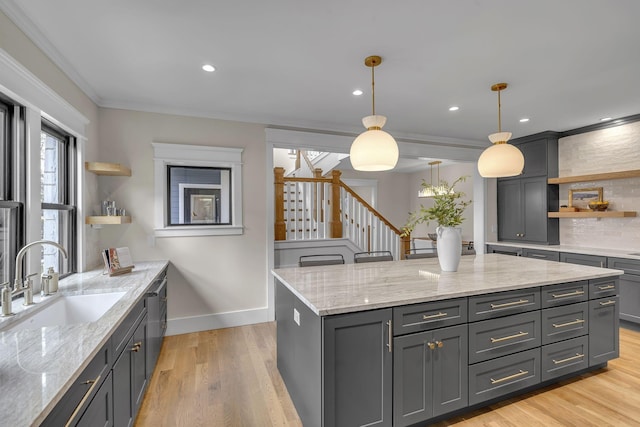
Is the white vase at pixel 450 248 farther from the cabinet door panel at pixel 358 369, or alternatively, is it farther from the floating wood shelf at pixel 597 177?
the floating wood shelf at pixel 597 177

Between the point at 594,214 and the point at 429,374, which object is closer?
the point at 429,374

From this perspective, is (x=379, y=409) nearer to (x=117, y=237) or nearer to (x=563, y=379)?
(x=563, y=379)

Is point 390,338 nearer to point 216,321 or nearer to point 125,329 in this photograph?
point 125,329

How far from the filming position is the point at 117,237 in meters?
3.38

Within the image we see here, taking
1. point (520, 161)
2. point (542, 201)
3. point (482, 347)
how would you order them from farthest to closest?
point (542, 201), point (520, 161), point (482, 347)

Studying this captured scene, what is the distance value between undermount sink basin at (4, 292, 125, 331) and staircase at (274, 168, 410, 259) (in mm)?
2573

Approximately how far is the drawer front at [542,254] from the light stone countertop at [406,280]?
1.65m

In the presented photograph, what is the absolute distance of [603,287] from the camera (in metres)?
2.57

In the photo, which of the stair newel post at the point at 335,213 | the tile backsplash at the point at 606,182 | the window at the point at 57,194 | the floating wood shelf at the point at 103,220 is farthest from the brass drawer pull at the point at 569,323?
the floating wood shelf at the point at 103,220

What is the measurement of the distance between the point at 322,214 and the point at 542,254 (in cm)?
331

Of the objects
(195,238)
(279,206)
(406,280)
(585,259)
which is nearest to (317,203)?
(279,206)

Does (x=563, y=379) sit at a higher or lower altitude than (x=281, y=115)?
lower

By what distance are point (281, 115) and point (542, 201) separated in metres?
4.22

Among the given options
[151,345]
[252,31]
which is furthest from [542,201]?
[151,345]
